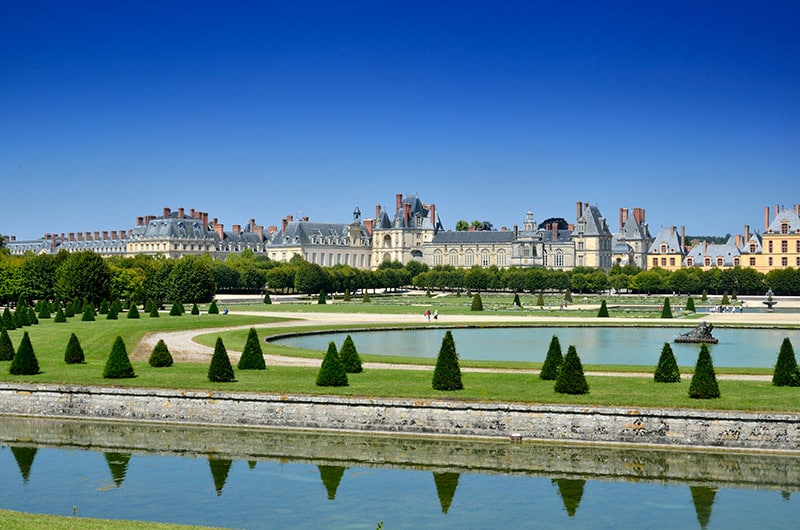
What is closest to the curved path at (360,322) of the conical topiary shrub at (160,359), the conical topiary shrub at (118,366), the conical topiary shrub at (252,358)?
the conical topiary shrub at (252,358)

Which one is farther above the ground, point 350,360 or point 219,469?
point 350,360

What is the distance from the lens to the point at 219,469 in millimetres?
16297

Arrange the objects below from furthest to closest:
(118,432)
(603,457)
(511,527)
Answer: (118,432)
(603,457)
(511,527)

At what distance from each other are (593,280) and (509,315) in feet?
133

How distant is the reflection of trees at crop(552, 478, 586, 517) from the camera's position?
14.1 m

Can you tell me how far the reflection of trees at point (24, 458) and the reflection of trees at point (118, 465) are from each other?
3.97 ft

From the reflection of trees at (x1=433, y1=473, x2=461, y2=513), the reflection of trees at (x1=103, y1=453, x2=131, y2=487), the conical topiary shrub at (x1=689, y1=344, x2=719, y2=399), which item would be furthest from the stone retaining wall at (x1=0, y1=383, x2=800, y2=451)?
the reflection of trees at (x1=103, y1=453, x2=131, y2=487)

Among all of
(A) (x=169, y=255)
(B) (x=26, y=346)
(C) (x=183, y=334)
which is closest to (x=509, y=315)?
(C) (x=183, y=334)

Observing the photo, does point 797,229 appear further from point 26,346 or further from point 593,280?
point 26,346

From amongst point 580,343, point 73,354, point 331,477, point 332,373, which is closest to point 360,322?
point 580,343

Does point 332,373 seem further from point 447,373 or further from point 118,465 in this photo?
point 118,465

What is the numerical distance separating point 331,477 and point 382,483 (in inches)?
34.6

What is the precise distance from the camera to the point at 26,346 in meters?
22.1

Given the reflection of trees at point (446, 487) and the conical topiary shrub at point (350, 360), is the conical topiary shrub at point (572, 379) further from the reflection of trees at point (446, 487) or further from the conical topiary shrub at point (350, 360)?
the conical topiary shrub at point (350, 360)
